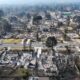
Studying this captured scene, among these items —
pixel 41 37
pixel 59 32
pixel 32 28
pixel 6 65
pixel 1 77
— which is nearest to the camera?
pixel 1 77

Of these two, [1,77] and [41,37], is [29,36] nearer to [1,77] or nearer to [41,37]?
[41,37]

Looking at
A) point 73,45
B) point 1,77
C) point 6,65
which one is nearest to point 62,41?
point 73,45

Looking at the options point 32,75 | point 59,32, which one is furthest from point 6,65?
point 59,32

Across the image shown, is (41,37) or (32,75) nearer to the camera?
(32,75)

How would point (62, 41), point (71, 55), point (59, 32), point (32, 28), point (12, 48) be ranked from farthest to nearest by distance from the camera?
point (32, 28)
point (59, 32)
point (62, 41)
point (12, 48)
point (71, 55)

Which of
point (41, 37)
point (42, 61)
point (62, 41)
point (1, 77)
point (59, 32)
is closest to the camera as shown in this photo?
point (1, 77)

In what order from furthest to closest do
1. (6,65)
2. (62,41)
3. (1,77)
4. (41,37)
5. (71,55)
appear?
(41,37) → (62,41) → (71,55) → (6,65) → (1,77)

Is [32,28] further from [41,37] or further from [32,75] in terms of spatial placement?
[32,75]

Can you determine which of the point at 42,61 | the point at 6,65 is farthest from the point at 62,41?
the point at 6,65

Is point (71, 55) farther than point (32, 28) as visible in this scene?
No
